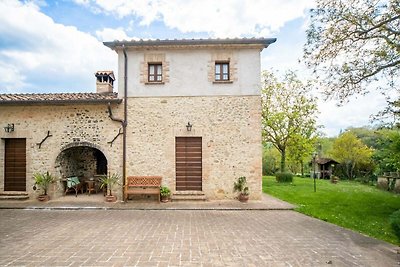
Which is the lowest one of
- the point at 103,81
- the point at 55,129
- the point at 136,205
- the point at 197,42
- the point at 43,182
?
the point at 136,205

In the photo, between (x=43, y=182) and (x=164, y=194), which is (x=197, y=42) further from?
(x=43, y=182)

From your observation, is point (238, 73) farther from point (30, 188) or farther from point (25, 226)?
point (30, 188)

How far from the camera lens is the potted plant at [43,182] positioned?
986 cm

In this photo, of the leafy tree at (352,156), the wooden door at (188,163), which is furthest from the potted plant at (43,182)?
the leafy tree at (352,156)

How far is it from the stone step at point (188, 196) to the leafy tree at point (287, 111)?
11.4 metres

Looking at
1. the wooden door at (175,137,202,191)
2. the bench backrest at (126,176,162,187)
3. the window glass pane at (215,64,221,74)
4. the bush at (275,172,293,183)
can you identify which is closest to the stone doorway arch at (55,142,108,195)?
the bench backrest at (126,176,162,187)

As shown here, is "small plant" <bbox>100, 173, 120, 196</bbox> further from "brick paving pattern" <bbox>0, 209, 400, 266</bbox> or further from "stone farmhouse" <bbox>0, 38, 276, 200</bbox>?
"brick paving pattern" <bbox>0, 209, 400, 266</bbox>

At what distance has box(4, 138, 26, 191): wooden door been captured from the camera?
10.5m

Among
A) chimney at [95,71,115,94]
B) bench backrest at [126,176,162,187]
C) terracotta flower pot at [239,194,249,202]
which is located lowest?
terracotta flower pot at [239,194,249,202]

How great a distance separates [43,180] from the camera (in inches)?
394

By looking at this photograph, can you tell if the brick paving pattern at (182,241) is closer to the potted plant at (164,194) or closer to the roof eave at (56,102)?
the potted plant at (164,194)

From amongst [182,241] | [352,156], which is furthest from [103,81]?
[352,156]

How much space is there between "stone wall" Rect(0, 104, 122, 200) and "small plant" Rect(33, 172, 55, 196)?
23 cm

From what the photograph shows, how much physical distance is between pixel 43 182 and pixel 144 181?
14.2 ft
